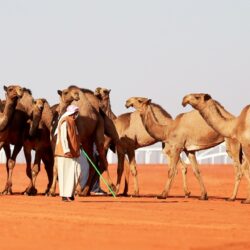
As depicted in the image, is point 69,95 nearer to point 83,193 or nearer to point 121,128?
point 83,193

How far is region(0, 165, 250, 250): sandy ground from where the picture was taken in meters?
12.1

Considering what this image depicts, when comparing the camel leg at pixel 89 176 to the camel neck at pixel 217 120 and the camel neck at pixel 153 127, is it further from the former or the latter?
the camel neck at pixel 217 120

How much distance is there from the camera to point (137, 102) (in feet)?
78.9

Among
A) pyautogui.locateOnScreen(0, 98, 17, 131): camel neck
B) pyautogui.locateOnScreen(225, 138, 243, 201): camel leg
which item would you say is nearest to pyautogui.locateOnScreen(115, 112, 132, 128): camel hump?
pyautogui.locateOnScreen(0, 98, 17, 131): camel neck

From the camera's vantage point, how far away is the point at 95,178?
Result: 998 inches

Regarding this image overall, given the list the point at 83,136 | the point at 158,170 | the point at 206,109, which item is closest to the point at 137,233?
the point at 206,109

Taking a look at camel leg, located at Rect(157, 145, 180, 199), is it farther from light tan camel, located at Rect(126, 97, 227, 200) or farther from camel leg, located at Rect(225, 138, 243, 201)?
camel leg, located at Rect(225, 138, 243, 201)

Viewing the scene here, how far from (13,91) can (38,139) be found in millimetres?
1966

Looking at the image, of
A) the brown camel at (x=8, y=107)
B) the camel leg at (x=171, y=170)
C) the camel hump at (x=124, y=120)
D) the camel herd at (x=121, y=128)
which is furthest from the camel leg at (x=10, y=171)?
the camel leg at (x=171, y=170)

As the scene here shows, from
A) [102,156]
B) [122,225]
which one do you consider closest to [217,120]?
[102,156]

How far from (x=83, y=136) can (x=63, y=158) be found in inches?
170

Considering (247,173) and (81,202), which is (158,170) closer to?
(247,173)

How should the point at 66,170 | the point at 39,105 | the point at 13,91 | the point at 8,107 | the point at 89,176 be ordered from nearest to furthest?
the point at 66,170
the point at 13,91
the point at 8,107
the point at 89,176
the point at 39,105

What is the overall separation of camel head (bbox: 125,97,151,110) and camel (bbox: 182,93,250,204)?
1.48 m
